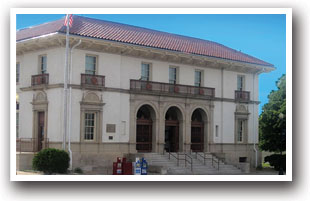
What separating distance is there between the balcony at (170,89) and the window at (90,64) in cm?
251

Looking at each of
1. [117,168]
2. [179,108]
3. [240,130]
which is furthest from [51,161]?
[240,130]

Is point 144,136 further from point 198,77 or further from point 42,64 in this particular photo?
point 42,64

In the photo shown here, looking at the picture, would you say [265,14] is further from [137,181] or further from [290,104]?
[137,181]

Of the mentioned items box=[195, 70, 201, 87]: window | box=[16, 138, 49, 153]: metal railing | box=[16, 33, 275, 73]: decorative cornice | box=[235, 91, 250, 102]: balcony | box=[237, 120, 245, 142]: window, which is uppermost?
box=[16, 33, 275, 73]: decorative cornice

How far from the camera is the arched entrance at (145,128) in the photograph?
3353cm

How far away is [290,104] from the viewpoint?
22.9 meters

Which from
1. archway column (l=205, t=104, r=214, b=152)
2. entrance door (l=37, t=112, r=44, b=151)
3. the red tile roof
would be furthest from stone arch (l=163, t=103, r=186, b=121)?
entrance door (l=37, t=112, r=44, b=151)

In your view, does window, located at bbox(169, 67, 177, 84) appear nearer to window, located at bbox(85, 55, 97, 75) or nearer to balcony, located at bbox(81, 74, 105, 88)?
balcony, located at bbox(81, 74, 105, 88)

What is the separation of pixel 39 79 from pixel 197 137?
10953 millimetres

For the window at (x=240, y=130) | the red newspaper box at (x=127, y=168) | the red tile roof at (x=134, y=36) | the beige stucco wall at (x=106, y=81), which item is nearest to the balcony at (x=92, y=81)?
the beige stucco wall at (x=106, y=81)

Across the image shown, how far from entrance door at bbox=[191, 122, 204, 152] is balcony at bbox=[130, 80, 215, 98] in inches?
77.6

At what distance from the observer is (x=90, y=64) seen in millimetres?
31031

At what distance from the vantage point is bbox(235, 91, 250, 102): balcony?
3788 cm
